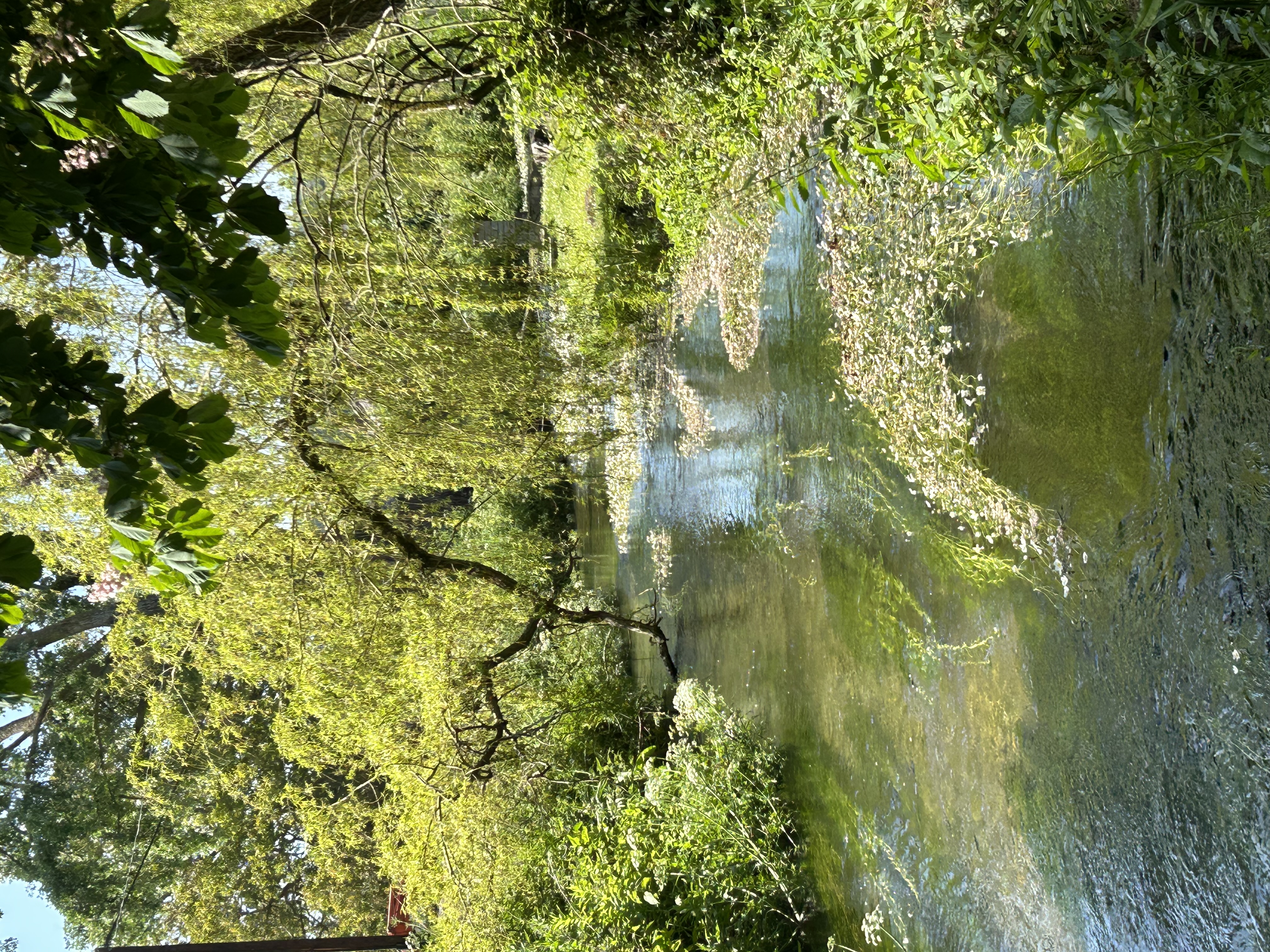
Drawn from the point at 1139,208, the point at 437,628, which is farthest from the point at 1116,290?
the point at 437,628

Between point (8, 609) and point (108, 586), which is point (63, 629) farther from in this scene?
point (8, 609)

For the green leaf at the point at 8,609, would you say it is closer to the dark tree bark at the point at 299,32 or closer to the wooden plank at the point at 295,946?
the dark tree bark at the point at 299,32

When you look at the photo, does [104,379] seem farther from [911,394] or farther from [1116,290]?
[911,394]

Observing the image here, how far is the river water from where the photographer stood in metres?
3.73

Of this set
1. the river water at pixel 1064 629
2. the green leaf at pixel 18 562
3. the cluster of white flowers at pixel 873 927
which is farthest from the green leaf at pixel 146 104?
the cluster of white flowers at pixel 873 927

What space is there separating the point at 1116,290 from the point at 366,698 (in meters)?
7.36

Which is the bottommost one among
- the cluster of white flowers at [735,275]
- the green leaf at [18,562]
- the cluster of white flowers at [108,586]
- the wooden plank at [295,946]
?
the wooden plank at [295,946]

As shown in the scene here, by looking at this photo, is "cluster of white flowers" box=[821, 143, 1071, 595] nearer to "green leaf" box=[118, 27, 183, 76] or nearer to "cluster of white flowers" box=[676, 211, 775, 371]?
"cluster of white flowers" box=[676, 211, 775, 371]

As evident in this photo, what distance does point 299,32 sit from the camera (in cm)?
606

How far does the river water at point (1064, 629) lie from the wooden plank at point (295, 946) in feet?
29.1

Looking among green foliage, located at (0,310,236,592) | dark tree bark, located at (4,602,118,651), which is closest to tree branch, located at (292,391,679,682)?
green foliage, located at (0,310,236,592)

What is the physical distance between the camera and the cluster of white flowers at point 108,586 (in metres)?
8.04

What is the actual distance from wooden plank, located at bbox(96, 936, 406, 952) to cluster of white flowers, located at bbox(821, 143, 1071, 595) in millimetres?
10906

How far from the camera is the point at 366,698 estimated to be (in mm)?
8812
